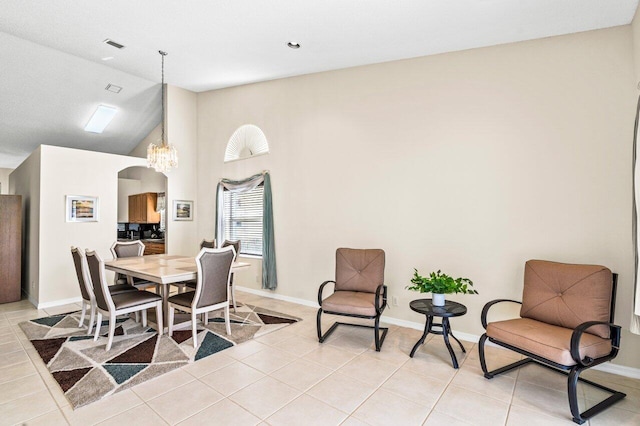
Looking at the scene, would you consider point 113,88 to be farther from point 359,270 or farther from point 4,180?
point 4,180

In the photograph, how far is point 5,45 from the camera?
441 cm

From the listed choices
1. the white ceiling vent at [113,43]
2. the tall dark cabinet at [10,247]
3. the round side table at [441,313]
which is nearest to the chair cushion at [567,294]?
the round side table at [441,313]

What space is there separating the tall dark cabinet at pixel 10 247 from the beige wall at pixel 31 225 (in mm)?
135

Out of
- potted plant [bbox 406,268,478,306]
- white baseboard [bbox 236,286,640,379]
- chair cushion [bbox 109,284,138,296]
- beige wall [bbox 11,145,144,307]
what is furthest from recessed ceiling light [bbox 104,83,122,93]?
potted plant [bbox 406,268,478,306]

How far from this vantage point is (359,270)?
4.00 meters

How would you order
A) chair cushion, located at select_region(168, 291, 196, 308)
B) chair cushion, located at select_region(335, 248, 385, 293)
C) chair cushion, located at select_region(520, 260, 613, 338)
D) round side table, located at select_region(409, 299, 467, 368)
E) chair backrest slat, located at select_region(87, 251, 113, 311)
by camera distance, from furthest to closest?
chair cushion, located at select_region(335, 248, 385, 293) → chair cushion, located at select_region(168, 291, 196, 308) → chair backrest slat, located at select_region(87, 251, 113, 311) → round side table, located at select_region(409, 299, 467, 368) → chair cushion, located at select_region(520, 260, 613, 338)

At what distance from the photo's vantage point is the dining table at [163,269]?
3385mm

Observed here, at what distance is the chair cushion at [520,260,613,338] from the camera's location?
104 inches

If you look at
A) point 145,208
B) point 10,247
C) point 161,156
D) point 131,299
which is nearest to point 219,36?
point 161,156

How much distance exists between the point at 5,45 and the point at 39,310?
370cm

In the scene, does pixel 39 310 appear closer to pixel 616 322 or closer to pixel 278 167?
pixel 278 167

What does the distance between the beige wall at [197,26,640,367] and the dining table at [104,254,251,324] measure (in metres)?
1.62

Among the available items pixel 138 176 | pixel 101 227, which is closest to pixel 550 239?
Answer: pixel 101 227

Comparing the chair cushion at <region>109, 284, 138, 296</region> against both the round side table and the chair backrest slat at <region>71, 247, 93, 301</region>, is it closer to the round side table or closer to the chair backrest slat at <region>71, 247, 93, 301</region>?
the chair backrest slat at <region>71, 247, 93, 301</region>
